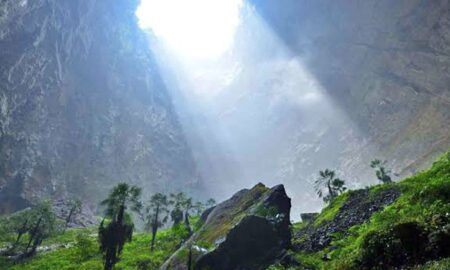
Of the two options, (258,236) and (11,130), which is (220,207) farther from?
(11,130)

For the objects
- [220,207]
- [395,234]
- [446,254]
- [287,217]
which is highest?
[220,207]

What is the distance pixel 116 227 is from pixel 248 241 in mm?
18128

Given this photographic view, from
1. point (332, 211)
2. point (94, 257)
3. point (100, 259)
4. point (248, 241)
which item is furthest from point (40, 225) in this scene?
point (332, 211)

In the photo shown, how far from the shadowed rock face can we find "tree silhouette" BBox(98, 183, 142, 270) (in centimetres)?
818

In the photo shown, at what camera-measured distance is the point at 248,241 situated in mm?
46281

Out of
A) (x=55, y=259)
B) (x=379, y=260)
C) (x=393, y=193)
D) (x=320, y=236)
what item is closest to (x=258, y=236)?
(x=320, y=236)

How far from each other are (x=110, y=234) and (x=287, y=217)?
22.6 m

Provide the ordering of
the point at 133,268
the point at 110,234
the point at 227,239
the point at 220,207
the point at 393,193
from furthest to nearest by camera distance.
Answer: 1. the point at 133,268
2. the point at 220,207
3. the point at 110,234
4. the point at 393,193
5. the point at 227,239

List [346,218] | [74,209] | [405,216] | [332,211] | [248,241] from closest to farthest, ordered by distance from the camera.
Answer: [405,216]
[248,241]
[346,218]
[332,211]
[74,209]

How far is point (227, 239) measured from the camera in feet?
151

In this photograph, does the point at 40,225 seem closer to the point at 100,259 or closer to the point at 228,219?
the point at 100,259

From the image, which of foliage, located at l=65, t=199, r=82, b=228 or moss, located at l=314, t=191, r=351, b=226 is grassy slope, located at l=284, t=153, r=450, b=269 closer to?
moss, located at l=314, t=191, r=351, b=226

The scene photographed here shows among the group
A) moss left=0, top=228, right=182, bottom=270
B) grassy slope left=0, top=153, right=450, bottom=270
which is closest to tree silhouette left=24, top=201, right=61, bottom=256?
grassy slope left=0, top=153, right=450, bottom=270

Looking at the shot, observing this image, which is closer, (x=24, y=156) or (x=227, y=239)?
(x=227, y=239)
